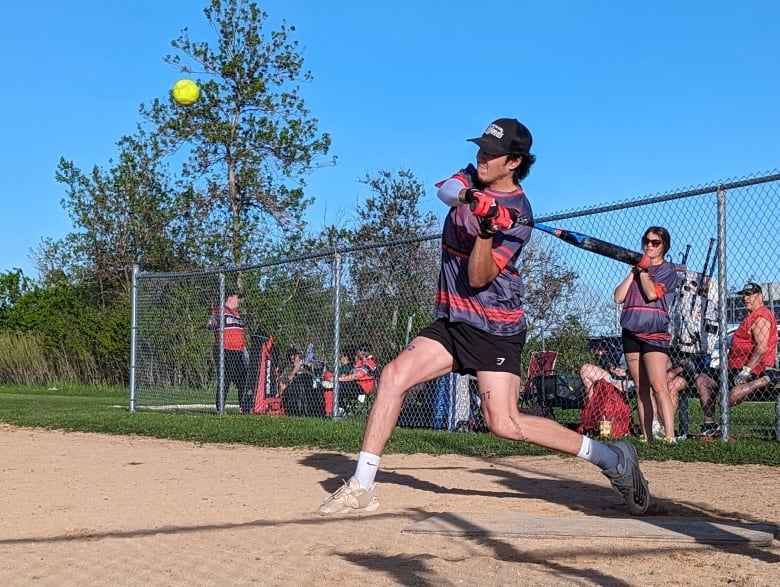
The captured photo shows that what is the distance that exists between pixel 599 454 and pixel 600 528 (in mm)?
692

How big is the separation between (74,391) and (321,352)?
433 inches

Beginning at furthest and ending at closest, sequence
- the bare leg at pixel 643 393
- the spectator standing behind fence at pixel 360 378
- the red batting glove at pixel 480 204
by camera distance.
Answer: the spectator standing behind fence at pixel 360 378 < the bare leg at pixel 643 393 < the red batting glove at pixel 480 204

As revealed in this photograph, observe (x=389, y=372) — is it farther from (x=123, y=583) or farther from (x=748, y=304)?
(x=748, y=304)

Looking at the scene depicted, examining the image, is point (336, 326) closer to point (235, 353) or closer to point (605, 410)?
point (235, 353)

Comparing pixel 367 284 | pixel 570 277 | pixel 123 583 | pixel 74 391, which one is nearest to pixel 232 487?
pixel 123 583

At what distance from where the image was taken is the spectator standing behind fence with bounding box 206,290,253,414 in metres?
13.4

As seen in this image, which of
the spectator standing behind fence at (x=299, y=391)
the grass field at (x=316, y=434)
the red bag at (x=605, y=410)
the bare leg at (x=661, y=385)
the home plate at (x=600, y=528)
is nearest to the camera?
the home plate at (x=600, y=528)

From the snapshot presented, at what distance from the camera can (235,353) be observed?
13461 millimetres

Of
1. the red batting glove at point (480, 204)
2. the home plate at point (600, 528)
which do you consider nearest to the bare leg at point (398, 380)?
the home plate at point (600, 528)

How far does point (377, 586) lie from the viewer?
3678 mm

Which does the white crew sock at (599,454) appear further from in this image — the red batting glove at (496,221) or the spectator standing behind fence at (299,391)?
the spectator standing behind fence at (299,391)

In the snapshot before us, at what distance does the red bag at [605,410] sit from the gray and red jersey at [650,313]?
1292 millimetres

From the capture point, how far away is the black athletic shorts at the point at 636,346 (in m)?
8.52

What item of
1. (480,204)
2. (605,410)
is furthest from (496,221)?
(605,410)
